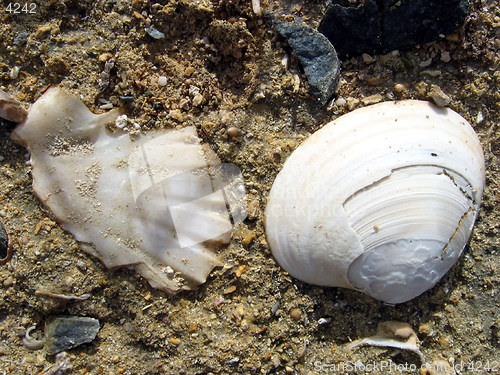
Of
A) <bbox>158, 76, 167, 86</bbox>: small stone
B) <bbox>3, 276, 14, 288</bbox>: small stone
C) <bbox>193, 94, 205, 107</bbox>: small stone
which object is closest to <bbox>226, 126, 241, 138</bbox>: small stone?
<bbox>193, 94, 205, 107</bbox>: small stone

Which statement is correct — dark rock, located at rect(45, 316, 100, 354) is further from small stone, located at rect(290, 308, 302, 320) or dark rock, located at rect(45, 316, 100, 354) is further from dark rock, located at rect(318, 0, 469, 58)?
dark rock, located at rect(318, 0, 469, 58)

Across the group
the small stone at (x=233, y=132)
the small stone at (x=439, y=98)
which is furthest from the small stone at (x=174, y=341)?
the small stone at (x=439, y=98)

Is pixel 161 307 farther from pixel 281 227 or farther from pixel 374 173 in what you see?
pixel 374 173

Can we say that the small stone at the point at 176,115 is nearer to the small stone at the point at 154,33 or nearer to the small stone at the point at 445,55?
the small stone at the point at 154,33

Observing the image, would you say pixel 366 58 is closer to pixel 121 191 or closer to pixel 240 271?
pixel 240 271

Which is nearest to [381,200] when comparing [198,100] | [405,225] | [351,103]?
[405,225]
